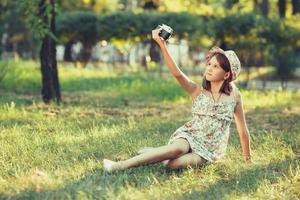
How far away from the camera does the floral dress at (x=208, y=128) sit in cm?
536

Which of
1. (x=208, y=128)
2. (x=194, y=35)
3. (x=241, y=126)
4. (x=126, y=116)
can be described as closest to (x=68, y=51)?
(x=194, y=35)

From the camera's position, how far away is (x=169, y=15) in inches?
771

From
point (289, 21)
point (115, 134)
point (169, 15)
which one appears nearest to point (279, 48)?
point (289, 21)

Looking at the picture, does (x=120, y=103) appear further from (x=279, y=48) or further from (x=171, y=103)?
(x=279, y=48)

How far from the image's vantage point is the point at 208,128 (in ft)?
17.7

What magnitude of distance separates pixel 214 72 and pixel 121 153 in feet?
4.19

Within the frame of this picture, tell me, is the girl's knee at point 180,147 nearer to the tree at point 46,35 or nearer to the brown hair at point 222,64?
the brown hair at point 222,64

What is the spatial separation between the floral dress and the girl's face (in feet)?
0.65

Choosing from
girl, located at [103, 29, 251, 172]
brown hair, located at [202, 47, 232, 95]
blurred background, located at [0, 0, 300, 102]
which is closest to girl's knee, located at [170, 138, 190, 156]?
girl, located at [103, 29, 251, 172]

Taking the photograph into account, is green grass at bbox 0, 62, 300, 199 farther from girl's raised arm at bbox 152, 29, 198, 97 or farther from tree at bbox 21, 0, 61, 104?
girl's raised arm at bbox 152, 29, 198, 97

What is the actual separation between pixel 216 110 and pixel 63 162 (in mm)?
1431

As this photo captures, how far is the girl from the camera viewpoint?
521 cm

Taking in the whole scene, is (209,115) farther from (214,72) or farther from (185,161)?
(185,161)

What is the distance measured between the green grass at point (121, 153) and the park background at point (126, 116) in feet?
0.05
